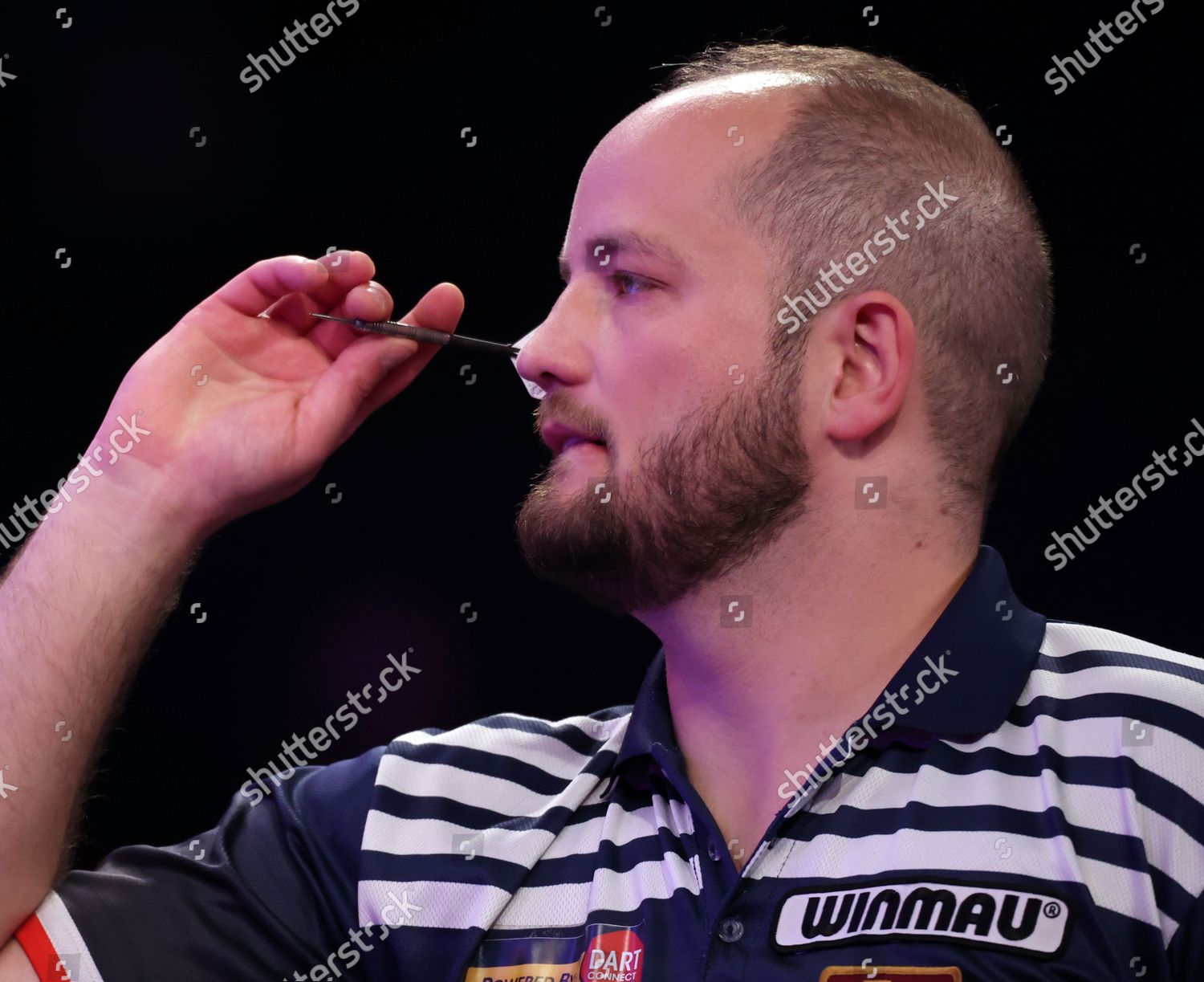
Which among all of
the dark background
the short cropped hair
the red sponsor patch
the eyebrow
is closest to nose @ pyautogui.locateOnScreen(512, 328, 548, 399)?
the eyebrow

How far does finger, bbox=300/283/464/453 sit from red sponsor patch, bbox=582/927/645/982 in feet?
1.79

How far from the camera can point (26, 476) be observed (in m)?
1.91

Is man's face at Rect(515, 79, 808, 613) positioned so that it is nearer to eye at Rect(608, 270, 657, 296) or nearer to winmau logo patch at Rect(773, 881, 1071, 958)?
eye at Rect(608, 270, 657, 296)

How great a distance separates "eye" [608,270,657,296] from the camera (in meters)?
1.24

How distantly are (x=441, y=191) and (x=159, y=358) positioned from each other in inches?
33.2

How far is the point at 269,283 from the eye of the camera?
1318mm

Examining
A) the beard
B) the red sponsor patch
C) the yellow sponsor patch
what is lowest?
the yellow sponsor patch

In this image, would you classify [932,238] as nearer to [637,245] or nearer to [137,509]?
[637,245]

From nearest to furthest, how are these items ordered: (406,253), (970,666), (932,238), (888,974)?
1. (888,974)
2. (970,666)
3. (932,238)
4. (406,253)

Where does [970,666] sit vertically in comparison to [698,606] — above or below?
below

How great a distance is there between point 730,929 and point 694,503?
0.38 metres

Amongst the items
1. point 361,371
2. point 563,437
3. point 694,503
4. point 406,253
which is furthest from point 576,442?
point 406,253

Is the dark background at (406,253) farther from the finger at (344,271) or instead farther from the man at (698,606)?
the finger at (344,271)

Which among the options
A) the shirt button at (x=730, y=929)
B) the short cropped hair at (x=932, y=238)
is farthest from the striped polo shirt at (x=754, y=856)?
the short cropped hair at (x=932, y=238)
